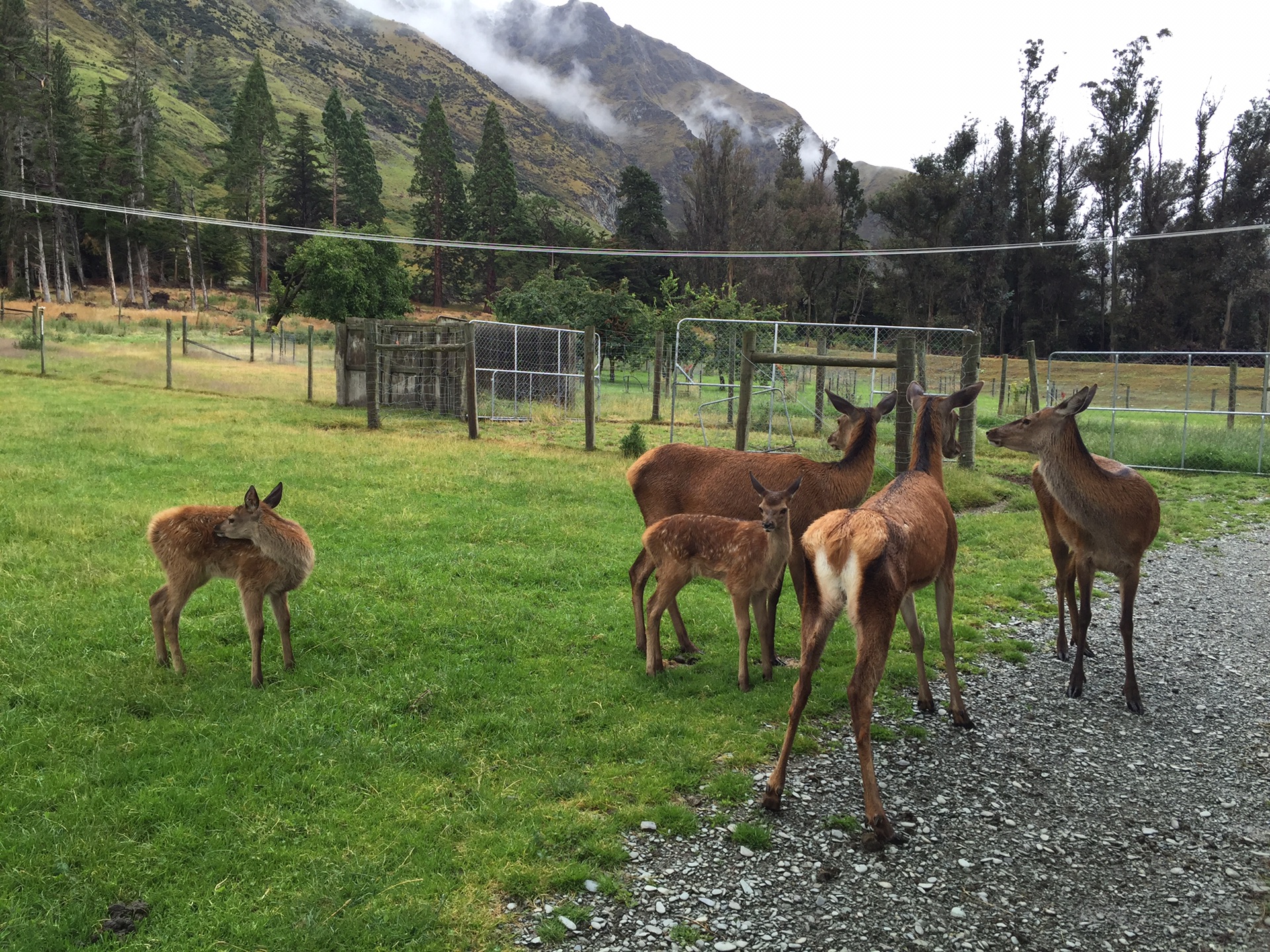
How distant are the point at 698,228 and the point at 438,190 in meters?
22.4

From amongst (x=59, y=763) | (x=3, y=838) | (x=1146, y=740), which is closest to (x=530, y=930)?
(x=3, y=838)

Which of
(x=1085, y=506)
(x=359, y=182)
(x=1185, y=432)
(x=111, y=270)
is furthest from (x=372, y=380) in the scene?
(x=359, y=182)

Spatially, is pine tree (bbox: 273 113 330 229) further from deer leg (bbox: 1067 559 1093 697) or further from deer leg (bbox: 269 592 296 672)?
deer leg (bbox: 1067 559 1093 697)

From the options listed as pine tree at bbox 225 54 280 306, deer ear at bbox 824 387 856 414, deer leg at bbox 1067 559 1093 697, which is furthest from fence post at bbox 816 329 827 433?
pine tree at bbox 225 54 280 306

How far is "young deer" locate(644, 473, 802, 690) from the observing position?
5312mm

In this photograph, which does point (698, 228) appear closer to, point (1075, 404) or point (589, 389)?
point (589, 389)

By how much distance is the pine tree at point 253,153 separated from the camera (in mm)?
59688

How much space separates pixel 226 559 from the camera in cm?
518

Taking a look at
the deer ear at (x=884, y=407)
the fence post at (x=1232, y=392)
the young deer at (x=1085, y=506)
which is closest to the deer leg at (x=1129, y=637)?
the young deer at (x=1085, y=506)

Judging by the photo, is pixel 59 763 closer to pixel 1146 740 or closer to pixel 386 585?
pixel 386 585

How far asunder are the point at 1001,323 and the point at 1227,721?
53.4 metres

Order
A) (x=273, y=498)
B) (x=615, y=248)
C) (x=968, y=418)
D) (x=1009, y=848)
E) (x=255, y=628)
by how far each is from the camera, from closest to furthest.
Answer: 1. (x=1009, y=848)
2. (x=255, y=628)
3. (x=273, y=498)
4. (x=968, y=418)
5. (x=615, y=248)

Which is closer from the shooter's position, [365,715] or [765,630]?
[365,715]

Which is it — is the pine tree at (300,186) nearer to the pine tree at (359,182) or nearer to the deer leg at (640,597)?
the pine tree at (359,182)
